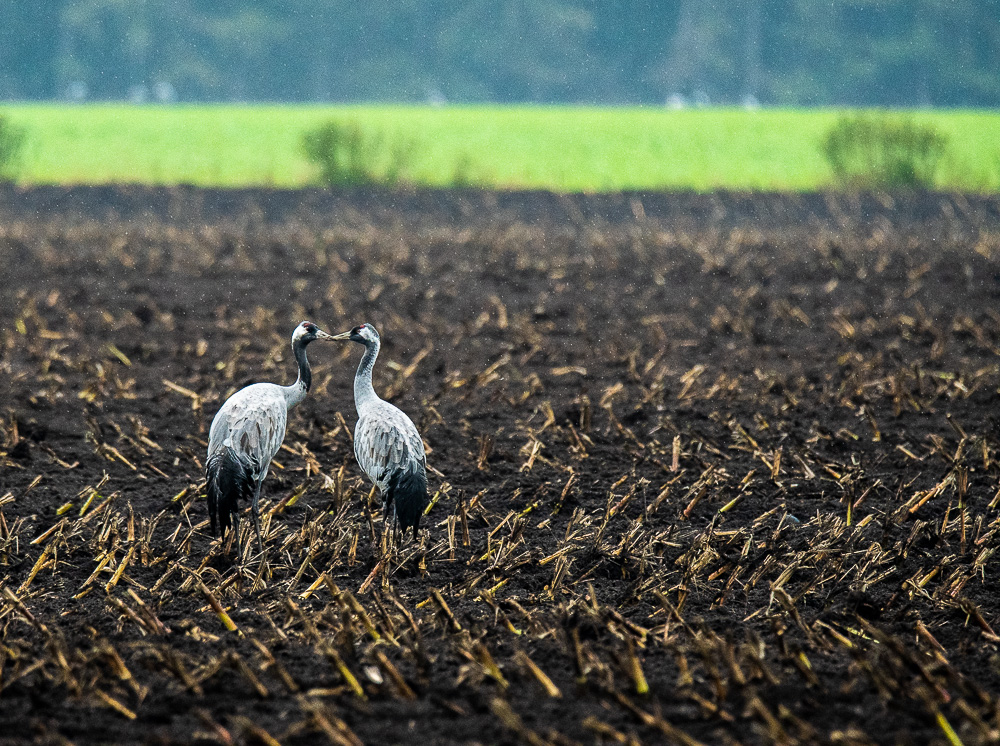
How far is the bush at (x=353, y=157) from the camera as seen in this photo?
29.3 meters

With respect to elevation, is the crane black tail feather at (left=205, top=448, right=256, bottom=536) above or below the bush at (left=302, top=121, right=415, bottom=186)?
above

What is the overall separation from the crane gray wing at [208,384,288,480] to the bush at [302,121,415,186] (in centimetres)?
2325

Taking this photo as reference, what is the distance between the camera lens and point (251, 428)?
6.18m

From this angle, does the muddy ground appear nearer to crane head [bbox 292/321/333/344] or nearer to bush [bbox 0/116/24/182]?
crane head [bbox 292/321/333/344]

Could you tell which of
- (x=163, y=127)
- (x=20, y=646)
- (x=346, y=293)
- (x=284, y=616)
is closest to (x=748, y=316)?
(x=346, y=293)

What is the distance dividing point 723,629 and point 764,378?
4.97 metres

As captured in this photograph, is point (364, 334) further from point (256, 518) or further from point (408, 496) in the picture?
point (256, 518)

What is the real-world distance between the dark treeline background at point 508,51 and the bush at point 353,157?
40.9 metres

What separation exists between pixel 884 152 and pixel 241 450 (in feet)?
83.5

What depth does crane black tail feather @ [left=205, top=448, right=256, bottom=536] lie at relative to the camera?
6.05 m

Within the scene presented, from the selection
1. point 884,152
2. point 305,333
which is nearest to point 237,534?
point 305,333

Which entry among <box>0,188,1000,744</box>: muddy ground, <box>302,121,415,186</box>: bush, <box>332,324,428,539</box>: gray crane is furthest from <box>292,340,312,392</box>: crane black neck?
Answer: <box>302,121,415,186</box>: bush

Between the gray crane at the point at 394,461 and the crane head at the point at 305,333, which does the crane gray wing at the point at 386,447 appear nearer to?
the gray crane at the point at 394,461

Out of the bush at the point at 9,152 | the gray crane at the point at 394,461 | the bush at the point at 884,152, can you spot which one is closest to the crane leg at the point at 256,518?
the gray crane at the point at 394,461
